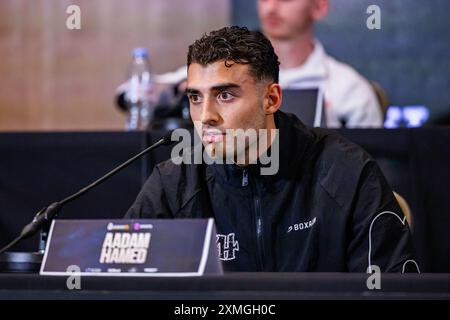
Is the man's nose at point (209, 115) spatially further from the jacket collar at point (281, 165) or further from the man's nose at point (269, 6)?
the man's nose at point (269, 6)

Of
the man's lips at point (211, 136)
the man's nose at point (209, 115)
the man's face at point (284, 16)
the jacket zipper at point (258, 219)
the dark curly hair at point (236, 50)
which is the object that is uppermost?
the man's face at point (284, 16)

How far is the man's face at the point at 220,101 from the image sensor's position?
1.86 meters

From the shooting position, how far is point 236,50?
1.91 m

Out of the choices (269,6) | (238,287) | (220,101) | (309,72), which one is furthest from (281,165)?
(269,6)

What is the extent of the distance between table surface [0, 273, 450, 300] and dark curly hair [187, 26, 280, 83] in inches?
25.7

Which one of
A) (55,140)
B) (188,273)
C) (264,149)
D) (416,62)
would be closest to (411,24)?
(416,62)

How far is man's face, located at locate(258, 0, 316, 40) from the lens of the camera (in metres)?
3.97

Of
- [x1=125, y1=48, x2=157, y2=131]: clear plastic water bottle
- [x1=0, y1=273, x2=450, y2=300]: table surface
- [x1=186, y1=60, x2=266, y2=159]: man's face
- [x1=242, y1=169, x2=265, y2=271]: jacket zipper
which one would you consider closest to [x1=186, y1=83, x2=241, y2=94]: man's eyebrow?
[x1=186, y1=60, x2=266, y2=159]: man's face

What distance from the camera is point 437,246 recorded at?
276 cm

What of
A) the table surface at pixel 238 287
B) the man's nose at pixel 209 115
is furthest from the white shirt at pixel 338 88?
the table surface at pixel 238 287

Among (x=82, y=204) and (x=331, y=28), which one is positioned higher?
(x=331, y=28)

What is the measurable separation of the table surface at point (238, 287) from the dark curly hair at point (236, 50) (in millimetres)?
652
